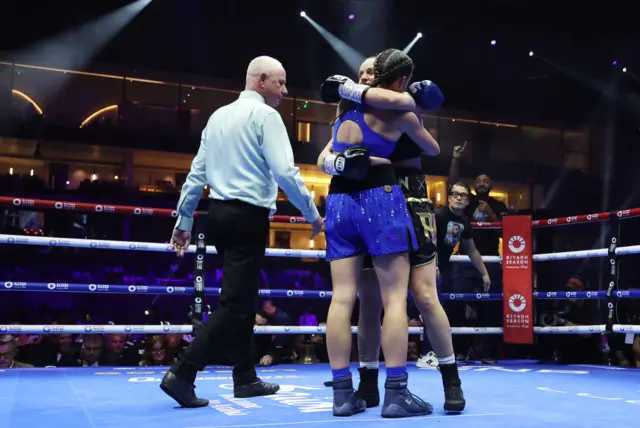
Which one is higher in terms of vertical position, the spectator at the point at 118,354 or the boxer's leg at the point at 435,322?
the boxer's leg at the point at 435,322

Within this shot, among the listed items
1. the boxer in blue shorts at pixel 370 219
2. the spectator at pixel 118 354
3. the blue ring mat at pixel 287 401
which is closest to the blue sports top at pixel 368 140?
the boxer in blue shorts at pixel 370 219

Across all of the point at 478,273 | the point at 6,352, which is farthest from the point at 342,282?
the point at 6,352

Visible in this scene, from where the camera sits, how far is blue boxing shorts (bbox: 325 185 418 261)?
1.95 m

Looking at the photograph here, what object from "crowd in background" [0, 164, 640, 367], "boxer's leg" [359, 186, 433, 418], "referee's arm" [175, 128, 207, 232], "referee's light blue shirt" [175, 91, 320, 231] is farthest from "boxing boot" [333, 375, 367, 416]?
"crowd in background" [0, 164, 640, 367]

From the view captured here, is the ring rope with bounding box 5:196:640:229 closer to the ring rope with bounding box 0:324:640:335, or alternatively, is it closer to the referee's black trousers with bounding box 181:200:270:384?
the ring rope with bounding box 0:324:640:335

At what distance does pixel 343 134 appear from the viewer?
2070mm

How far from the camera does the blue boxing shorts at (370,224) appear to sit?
6.39ft

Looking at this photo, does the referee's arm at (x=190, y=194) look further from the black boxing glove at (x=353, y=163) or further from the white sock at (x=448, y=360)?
the white sock at (x=448, y=360)

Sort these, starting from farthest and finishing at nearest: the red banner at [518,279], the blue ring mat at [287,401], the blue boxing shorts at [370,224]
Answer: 1. the red banner at [518,279]
2. the blue boxing shorts at [370,224]
3. the blue ring mat at [287,401]

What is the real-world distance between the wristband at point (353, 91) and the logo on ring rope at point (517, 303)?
97.5 inches

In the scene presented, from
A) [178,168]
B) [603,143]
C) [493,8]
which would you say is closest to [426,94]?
[493,8]

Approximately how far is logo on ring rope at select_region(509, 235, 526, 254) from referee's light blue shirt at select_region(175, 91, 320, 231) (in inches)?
89.3

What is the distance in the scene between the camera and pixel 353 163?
6.32 ft

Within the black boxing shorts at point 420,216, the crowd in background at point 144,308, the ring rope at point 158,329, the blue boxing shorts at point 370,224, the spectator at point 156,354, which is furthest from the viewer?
the spectator at point 156,354
